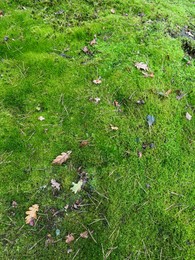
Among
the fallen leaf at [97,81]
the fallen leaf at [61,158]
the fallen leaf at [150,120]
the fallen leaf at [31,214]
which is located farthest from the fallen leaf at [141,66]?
the fallen leaf at [31,214]

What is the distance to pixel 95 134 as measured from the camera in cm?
357

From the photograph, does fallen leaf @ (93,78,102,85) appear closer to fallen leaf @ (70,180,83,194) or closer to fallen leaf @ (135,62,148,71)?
fallen leaf @ (135,62,148,71)

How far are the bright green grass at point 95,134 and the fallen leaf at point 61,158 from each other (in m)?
0.06

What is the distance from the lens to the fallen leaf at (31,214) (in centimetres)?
290

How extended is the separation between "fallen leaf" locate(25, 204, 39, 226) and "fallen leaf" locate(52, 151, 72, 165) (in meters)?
0.57

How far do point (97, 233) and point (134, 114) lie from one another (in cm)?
169

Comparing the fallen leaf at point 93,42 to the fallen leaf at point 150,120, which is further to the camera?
the fallen leaf at point 93,42

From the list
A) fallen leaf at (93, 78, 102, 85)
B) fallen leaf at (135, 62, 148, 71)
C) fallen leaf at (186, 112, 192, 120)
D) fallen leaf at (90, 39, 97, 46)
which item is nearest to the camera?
fallen leaf at (186, 112, 192, 120)

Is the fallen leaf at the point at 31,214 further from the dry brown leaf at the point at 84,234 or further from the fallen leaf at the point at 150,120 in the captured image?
the fallen leaf at the point at 150,120

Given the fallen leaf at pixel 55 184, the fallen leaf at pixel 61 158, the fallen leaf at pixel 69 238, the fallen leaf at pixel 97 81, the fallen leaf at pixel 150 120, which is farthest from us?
the fallen leaf at pixel 97 81

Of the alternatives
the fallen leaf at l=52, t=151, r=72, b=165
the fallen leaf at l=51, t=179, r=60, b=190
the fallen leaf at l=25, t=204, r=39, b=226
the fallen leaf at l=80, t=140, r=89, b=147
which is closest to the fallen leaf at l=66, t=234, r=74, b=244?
the fallen leaf at l=25, t=204, r=39, b=226

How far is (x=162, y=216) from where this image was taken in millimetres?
3088

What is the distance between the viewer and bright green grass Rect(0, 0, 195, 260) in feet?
9.57

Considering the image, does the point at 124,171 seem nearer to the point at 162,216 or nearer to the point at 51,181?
the point at 162,216
